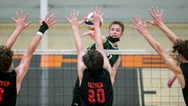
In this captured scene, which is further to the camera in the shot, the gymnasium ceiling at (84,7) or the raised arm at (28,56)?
the gymnasium ceiling at (84,7)

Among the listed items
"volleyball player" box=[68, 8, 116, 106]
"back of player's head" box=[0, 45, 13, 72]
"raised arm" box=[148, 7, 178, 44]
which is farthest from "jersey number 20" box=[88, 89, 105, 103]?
"raised arm" box=[148, 7, 178, 44]

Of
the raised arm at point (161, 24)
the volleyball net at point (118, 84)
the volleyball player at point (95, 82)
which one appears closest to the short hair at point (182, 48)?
the raised arm at point (161, 24)

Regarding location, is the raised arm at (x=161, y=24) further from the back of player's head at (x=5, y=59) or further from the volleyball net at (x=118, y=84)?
the volleyball net at (x=118, y=84)

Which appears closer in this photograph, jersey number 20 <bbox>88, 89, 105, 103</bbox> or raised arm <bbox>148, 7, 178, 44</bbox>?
jersey number 20 <bbox>88, 89, 105, 103</bbox>

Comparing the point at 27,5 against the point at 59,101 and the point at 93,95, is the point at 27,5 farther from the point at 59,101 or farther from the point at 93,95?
the point at 93,95

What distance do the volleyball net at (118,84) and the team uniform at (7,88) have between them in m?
4.85

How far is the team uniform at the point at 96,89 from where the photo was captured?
4602mm

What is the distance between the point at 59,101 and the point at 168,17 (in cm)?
707

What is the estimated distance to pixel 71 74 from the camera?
38.3ft

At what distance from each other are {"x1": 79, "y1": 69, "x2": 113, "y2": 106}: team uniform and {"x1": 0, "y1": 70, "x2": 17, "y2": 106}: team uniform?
81 centimetres

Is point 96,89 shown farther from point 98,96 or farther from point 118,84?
point 118,84

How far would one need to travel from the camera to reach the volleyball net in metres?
10.4

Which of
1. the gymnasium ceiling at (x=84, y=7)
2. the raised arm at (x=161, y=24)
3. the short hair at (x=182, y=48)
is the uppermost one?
the gymnasium ceiling at (x=84, y=7)

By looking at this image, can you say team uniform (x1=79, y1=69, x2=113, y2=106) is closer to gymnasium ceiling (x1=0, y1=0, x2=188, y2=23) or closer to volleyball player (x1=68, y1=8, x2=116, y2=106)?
volleyball player (x1=68, y1=8, x2=116, y2=106)
